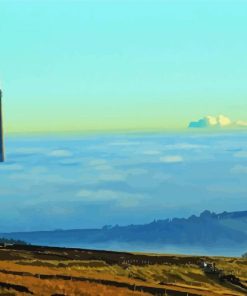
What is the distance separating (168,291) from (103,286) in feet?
19.4

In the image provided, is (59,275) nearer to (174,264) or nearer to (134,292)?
(134,292)

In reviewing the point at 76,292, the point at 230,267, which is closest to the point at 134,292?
the point at 76,292

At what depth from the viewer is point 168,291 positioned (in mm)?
68688

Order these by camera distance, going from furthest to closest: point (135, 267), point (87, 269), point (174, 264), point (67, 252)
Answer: point (67, 252) → point (174, 264) → point (135, 267) → point (87, 269)

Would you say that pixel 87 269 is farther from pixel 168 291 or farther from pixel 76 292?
pixel 76 292

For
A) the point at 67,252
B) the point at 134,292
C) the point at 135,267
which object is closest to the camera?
the point at 134,292

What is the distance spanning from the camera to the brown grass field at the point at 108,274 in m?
62.8

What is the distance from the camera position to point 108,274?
268ft

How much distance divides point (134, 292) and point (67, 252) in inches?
1652

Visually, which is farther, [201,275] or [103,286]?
[201,275]

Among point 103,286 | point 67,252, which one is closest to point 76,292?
point 103,286

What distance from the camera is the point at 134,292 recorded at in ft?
217

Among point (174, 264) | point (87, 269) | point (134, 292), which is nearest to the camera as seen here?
point (134, 292)

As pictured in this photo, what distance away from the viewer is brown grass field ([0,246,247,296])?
62775 millimetres
